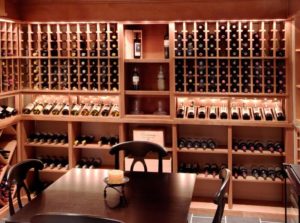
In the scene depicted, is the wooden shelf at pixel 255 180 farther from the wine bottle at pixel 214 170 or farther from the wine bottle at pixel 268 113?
the wine bottle at pixel 268 113

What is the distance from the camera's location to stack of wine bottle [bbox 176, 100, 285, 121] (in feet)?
15.5

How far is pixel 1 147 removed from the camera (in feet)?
16.3

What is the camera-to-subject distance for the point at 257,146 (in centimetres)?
480

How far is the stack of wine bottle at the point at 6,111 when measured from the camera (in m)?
4.81

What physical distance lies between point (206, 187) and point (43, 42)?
2581 millimetres

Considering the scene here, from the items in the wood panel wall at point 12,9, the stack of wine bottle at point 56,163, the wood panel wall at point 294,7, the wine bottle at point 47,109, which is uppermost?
the wood panel wall at point 12,9

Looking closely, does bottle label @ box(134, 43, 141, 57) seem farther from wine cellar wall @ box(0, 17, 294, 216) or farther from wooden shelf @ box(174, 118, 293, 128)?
wooden shelf @ box(174, 118, 293, 128)

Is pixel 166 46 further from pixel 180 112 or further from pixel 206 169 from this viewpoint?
pixel 206 169

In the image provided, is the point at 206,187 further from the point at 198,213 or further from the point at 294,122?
the point at 294,122

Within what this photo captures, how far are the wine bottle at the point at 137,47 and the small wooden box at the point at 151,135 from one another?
86 centimetres

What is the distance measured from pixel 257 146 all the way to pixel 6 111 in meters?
2.84

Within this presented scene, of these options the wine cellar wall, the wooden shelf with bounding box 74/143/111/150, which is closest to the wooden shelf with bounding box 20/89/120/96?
the wine cellar wall

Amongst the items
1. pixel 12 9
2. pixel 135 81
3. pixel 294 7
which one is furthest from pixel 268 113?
pixel 12 9

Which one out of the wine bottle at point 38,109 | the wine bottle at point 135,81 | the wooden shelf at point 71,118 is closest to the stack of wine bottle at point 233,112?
the wine bottle at point 135,81
